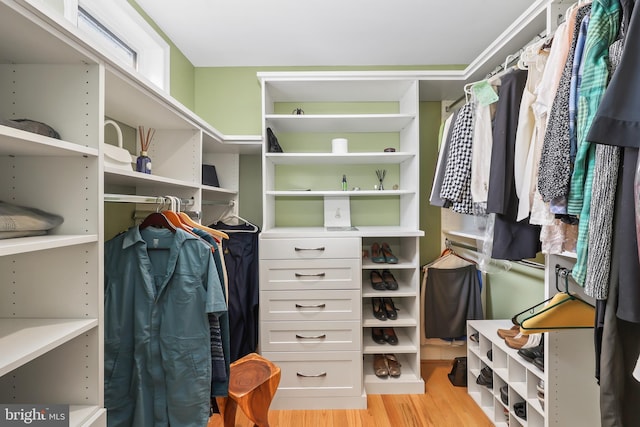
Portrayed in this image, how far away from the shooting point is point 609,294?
813 millimetres

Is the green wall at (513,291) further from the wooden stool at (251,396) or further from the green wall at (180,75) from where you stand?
the green wall at (180,75)

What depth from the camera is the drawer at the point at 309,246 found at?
1952mm

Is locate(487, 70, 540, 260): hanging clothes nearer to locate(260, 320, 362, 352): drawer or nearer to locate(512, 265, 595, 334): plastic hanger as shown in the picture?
locate(512, 265, 595, 334): plastic hanger

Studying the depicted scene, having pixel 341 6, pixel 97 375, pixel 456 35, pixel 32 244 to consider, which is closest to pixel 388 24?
pixel 341 6

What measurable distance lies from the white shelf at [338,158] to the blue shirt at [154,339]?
1.08 m

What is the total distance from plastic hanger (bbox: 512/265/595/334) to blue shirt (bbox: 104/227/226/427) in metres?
1.30

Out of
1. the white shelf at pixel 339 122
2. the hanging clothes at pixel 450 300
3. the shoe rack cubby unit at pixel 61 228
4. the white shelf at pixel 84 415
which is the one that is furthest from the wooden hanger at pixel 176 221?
the hanging clothes at pixel 450 300

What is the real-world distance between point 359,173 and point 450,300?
3.98 ft

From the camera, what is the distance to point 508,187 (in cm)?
129

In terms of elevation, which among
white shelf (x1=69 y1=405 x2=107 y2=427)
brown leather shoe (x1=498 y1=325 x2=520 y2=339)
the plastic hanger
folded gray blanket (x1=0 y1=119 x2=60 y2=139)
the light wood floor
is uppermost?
folded gray blanket (x1=0 y1=119 x2=60 y2=139)

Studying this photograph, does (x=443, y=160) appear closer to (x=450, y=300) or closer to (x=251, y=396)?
(x=450, y=300)

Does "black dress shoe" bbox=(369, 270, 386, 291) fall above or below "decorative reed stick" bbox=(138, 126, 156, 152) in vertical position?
below

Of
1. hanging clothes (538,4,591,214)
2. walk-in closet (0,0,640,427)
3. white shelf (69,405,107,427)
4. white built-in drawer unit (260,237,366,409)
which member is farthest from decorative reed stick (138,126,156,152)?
hanging clothes (538,4,591,214)

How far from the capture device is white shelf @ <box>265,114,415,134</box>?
208 centimetres
